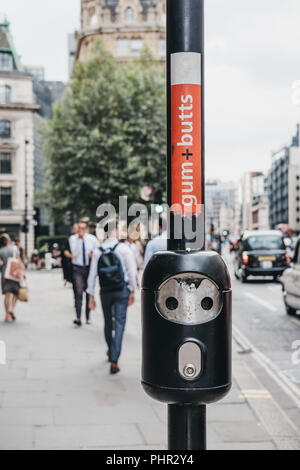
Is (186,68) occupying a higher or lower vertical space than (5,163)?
lower

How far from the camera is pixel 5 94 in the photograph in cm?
4338

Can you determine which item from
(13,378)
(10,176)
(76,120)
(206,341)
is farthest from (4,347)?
(10,176)

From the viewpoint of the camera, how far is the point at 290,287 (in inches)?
509

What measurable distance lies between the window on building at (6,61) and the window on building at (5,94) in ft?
3.70

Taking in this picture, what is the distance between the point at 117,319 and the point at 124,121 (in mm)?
30561

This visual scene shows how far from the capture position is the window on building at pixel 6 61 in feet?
128

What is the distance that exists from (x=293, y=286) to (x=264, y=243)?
10709 millimetres

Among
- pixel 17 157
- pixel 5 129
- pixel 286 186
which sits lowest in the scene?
pixel 17 157

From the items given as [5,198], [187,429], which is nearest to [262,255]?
[187,429]

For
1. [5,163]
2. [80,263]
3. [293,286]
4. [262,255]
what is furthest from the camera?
[5,163]

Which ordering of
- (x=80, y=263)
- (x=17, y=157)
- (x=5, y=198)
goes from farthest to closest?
(x=5, y=198) < (x=17, y=157) < (x=80, y=263)

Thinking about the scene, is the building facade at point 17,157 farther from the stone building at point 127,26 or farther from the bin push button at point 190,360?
the bin push button at point 190,360

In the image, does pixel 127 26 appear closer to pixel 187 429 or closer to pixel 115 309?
pixel 115 309
